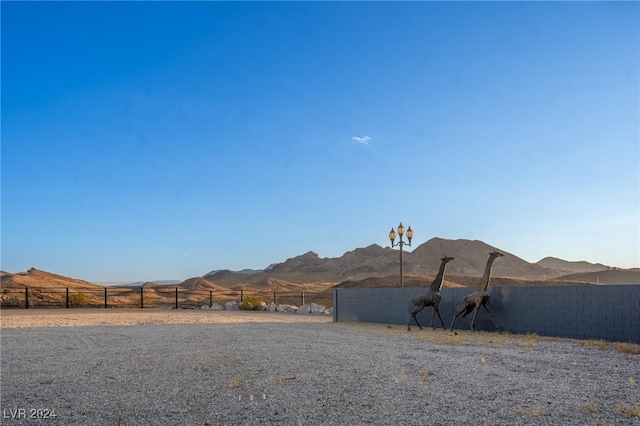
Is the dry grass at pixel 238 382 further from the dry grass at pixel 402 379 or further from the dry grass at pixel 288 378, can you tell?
the dry grass at pixel 402 379

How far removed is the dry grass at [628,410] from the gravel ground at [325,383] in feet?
0.10

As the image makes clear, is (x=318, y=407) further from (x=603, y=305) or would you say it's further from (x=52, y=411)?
(x=603, y=305)

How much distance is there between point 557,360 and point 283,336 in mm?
8118

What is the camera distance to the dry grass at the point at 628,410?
21.4ft

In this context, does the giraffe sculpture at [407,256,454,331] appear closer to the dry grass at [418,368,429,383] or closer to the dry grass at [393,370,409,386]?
the dry grass at [418,368,429,383]

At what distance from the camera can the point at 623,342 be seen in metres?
13.3

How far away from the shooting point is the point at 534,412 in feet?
21.7

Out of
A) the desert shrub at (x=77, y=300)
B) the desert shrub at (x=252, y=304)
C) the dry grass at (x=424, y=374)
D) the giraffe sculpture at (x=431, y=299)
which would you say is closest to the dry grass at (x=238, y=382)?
the dry grass at (x=424, y=374)

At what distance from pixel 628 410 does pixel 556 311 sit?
9.42m

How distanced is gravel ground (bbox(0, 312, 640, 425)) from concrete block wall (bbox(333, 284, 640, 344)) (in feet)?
3.97

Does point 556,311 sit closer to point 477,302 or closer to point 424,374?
point 477,302

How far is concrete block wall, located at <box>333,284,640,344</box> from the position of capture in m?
13.6

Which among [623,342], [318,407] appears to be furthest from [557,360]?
[318,407]

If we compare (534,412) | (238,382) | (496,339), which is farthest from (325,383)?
(496,339)
